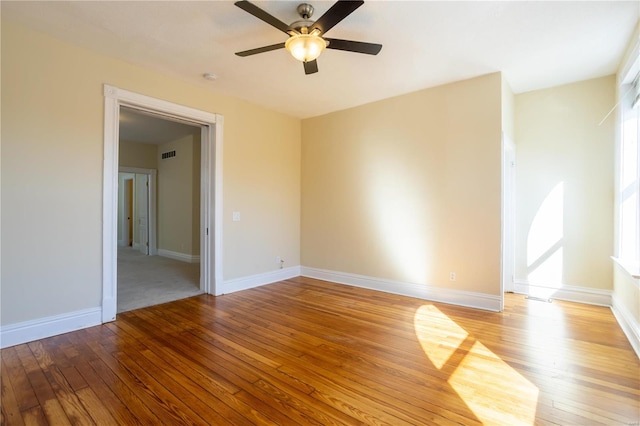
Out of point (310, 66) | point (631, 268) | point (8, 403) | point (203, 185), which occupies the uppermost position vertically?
point (310, 66)

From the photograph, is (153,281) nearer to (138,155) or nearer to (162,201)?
(162,201)

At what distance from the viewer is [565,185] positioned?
4.09 meters

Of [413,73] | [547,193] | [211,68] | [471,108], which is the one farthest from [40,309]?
[547,193]

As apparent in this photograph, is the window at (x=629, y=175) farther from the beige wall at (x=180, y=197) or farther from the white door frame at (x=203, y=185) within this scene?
the beige wall at (x=180, y=197)

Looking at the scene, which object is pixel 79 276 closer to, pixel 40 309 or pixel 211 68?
pixel 40 309

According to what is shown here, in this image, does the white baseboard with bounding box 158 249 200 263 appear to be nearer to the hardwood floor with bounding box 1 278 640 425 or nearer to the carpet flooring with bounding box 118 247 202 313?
the carpet flooring with bounding box 118 247 202 313

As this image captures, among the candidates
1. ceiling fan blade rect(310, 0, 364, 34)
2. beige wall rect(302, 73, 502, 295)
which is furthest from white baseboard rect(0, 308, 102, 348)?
ceiling fan blade rect(310, 0, 364, 34)

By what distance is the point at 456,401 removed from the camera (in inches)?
76.1

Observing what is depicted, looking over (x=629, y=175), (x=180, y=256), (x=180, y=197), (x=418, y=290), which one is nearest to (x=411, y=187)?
(x=418, y=290)

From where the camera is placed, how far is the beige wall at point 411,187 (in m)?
3.73

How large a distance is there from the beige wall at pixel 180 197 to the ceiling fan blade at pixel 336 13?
5493 millimetres

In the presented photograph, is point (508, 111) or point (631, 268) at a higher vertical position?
point (508, 111)

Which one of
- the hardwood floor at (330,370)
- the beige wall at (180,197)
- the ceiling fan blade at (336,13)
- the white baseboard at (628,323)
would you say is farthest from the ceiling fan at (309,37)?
the beige wall at (180,197)

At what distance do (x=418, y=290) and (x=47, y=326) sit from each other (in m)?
4.26
